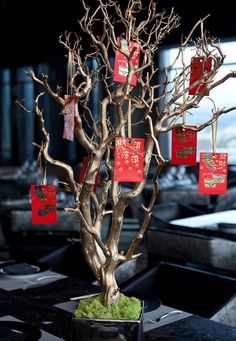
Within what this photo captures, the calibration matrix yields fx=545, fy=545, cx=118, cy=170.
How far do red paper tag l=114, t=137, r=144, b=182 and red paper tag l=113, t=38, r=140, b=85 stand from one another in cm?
18

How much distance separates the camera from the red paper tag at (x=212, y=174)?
1.60 metres

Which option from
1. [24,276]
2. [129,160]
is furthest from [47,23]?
Result: [129,160]

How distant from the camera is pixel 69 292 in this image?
2383 mm

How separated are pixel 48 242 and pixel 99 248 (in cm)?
250

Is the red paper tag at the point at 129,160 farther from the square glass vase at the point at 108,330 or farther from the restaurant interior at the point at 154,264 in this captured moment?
the square glass vase at the point at 108,330

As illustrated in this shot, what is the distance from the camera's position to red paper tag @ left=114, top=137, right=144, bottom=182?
1.45 metres

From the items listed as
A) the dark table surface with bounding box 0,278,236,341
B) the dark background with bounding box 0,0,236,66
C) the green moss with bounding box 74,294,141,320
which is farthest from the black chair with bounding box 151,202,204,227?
the dark background with bounding box 0,0,236,66

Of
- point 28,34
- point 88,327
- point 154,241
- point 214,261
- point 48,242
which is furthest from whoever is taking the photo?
point 28,34

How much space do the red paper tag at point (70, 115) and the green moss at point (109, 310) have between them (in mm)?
462

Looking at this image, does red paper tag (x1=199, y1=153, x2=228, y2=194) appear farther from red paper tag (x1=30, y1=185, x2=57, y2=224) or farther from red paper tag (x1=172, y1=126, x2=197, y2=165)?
red paper tag (x1=30, y1=185, x2=57, y2=224)

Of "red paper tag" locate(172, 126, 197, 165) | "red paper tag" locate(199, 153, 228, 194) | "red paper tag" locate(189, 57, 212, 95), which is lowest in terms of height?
"red paper tag" locate(199, 153, 228, 194)

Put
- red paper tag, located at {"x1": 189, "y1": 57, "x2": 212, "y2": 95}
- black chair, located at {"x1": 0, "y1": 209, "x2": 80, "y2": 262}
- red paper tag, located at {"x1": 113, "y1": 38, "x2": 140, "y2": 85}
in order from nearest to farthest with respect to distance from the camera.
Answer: red paper tag, located at {"x1": 113, "y1": 38, "x2": 140, "y2": 85} → red paper tag, located at {"x1": 189, "y1": 57, "x2": 212, "y2": 95} → black chair, located at {"x1": 0, "y1": 209, "x2": 80, "y2": 262}

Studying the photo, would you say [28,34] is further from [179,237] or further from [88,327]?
[88,327]

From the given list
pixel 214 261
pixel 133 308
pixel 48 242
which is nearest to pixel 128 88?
pixel 133 308
